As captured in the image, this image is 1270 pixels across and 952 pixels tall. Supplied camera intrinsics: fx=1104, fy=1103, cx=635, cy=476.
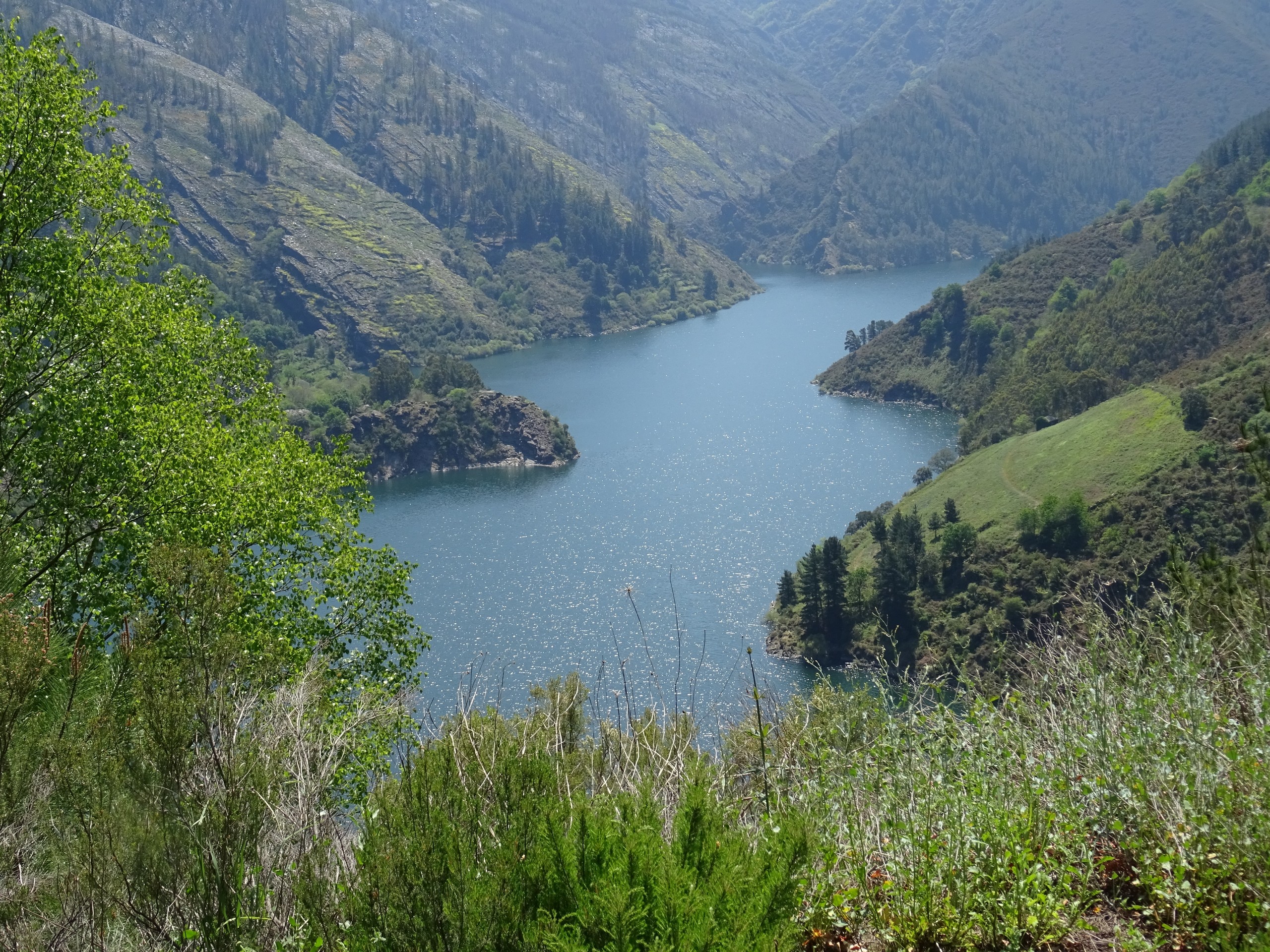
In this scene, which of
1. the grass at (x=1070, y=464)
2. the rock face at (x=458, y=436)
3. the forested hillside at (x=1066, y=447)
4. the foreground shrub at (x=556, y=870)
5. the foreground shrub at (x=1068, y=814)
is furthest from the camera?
the rock face at (x=458, y=436)

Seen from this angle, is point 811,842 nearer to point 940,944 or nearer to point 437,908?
point 940,944

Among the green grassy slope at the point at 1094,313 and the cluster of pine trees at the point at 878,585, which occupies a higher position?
the green grassy slope at the point at 1094,313

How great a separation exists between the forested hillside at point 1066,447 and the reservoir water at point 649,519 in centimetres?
557

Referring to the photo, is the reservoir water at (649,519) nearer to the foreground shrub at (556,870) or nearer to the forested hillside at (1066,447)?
the forested hillside at (1066,447)

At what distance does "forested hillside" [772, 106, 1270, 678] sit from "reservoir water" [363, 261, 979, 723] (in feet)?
18.3

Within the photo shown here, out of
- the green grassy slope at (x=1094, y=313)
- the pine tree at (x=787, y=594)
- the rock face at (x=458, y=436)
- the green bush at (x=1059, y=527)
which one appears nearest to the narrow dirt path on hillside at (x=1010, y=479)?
the green bush at (x=1059, y=527)

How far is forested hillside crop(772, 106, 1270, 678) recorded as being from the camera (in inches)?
2783

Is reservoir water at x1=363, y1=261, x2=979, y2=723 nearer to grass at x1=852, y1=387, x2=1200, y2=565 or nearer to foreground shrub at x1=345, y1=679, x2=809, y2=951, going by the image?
grass at x1=852, y1=387, x2=1200, y2=565

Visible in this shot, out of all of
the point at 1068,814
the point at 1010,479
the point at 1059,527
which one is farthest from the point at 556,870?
the point at 1010,479

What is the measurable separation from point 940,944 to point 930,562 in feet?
242

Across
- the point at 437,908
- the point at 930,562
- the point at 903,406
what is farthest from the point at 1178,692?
the point at 903,406

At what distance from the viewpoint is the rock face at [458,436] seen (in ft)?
403

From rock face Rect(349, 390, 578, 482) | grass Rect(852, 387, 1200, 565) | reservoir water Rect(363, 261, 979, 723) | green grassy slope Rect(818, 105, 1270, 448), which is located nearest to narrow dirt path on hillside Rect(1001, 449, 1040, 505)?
grass Rect(852, 387, 1200, 565)

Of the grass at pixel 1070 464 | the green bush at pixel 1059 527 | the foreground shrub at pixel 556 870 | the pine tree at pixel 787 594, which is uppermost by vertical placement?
the grass at pixel 1070 464
